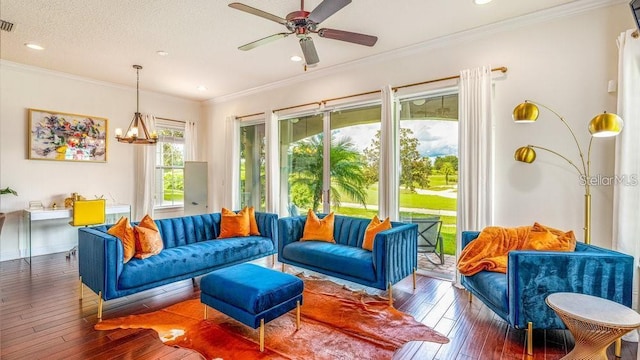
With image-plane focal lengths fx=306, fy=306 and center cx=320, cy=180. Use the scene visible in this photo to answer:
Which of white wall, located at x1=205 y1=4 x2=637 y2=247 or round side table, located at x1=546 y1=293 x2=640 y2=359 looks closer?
round side table, located at x1=546 y1=293 x2=640 y2=359

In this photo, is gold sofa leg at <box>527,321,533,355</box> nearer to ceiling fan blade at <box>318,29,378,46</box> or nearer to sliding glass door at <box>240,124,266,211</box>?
ceiling fan blade at <box>318,29,378,46</box>

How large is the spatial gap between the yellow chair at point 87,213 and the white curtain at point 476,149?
533 cm

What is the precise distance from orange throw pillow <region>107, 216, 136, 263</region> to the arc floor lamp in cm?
406

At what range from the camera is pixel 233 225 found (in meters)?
4.38

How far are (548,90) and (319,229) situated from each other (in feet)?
9.96

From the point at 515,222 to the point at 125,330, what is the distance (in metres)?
3.98

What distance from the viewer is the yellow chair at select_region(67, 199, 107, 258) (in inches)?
183

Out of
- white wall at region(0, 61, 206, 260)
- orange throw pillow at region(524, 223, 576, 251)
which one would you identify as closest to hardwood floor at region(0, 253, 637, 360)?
orange throw pillow at region(524, 223, 576, 251)

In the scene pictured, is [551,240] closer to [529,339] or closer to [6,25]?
[529,339]

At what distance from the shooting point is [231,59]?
448cm

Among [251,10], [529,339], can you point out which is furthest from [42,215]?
[529,339]

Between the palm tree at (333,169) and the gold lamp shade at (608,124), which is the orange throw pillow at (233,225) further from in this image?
the gold lamp shade at (608,124)

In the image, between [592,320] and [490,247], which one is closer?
[592,320]

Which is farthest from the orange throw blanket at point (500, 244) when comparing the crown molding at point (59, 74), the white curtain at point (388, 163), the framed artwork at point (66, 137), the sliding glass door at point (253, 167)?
the crown molding at point (59, 74)
